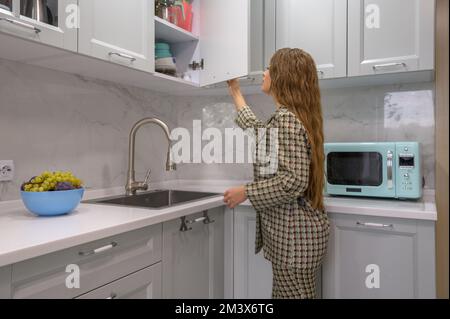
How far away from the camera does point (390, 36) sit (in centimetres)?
162

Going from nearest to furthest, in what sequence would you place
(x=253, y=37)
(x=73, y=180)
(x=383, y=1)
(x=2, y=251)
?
(x=2, y=251)
(x=73, y=180)
(x=383, y=1)
(x=253, y=37)

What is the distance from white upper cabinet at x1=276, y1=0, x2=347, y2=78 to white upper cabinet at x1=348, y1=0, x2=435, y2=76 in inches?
1.7

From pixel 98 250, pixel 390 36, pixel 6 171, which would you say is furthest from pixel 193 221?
pixel 390 36

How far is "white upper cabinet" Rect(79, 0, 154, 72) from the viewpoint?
127 centimetres

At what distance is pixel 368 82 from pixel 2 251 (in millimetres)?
1733

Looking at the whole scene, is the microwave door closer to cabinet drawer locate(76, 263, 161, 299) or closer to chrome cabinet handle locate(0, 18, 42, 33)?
cabinet drawer locate(76, 263, 161, 299)

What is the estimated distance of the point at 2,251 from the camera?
0.79m

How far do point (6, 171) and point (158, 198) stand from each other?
760 mm

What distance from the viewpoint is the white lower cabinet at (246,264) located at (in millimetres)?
1697

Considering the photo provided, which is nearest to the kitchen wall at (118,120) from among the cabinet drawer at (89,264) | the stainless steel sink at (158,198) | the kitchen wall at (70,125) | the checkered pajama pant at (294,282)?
the kitchen wall at (70,125)

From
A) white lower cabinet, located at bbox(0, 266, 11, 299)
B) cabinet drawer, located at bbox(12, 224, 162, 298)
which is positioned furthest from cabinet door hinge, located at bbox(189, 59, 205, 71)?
white lower cabinet, located at bbox(0, 266, 11, 299)

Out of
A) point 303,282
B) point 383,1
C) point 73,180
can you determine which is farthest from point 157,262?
point 383,1

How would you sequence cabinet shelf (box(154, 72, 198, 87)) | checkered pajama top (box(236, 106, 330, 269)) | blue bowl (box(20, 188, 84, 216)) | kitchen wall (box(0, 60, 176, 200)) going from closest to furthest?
blue bowl (box(20, 188, 84, 216))
checkered pajama top (box(236, 106, 330, 269))
kitchen wall (box(0, 60, 176, 200))
cabinet shelf (box(154, 72, 198, 87))
